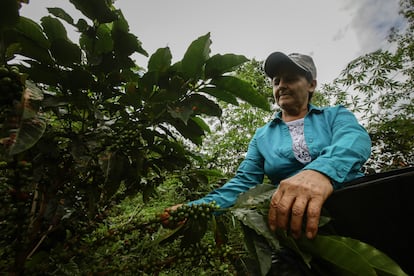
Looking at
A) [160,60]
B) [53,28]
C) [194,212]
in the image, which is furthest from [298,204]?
[53,28]

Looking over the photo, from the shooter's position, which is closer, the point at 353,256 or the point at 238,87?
the point at 353,256

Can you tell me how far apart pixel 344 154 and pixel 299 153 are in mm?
412

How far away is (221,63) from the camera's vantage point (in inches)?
41.4

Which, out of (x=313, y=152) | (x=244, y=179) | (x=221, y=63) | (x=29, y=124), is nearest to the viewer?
(x=29, y=124)

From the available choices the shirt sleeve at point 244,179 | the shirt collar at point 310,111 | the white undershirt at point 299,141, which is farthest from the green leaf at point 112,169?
the shirt collar at point 310,111

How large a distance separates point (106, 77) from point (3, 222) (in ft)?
1.91

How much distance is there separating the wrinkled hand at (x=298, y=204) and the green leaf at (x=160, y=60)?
59 centimetres

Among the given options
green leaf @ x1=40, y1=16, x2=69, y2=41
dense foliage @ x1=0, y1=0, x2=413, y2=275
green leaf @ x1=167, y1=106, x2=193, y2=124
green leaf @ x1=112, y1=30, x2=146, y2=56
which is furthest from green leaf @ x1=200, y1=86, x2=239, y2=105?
green leaf @ x1=40, y1=16, x2=69, y2=41

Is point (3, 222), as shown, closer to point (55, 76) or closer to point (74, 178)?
point (74, 178)

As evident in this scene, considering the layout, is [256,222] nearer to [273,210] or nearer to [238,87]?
[273,210]

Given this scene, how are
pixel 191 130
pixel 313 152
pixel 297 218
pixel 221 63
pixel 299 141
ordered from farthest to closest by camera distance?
1. pixel 299 141
2. pixel 313 152
3. pixel 191 130
4. pixel 221 63
5. pixel 297 218

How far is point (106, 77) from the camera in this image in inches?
42.1

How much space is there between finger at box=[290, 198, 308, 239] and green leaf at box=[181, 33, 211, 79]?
0.55m

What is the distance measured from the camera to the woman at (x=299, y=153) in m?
0.88
